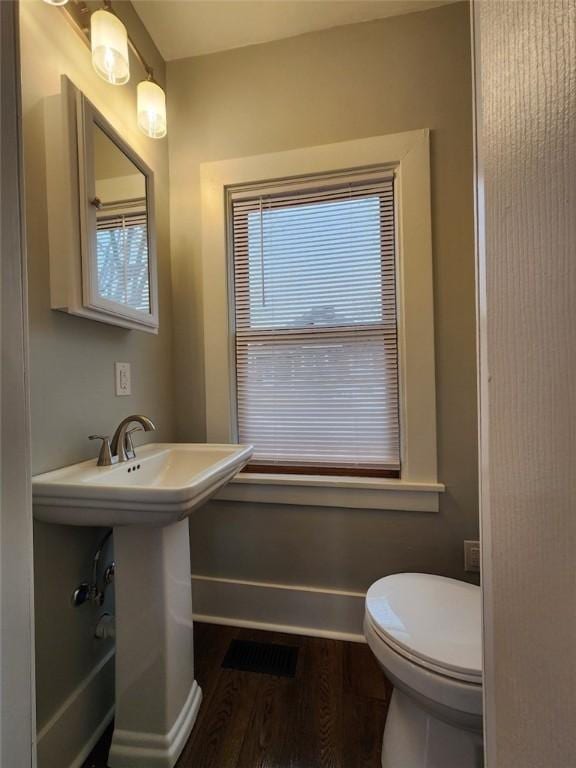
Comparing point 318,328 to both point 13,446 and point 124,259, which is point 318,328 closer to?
point 124,259

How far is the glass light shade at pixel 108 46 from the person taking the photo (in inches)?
39.8

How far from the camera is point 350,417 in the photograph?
4.78ft

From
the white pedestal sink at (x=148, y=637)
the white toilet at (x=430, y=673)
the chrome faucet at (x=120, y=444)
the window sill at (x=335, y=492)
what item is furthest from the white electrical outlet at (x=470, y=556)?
the chrome faucet at (x=120, y=444)

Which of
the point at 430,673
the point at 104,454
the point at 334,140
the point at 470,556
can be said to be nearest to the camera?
the point at 430,673

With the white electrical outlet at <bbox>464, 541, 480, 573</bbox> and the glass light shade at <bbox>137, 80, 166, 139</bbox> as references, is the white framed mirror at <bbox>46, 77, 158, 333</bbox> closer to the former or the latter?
the glass light shade at <bbox>137, 80, 166, 139</bbox>

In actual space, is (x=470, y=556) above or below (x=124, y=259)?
below

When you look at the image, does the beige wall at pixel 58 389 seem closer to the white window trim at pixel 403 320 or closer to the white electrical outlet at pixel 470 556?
the white window trim at pixel 403 320

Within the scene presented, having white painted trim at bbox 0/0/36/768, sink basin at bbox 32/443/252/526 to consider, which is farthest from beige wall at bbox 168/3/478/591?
white painted trim at bbox 0/0/36/768

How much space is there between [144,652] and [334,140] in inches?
77.7

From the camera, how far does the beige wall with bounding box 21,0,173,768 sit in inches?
34.4

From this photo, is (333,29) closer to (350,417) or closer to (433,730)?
(350,417)

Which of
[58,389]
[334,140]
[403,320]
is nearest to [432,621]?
[403,320]

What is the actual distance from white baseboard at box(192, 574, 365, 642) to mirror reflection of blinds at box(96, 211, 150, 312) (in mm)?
1277

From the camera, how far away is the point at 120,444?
1.07 meters
